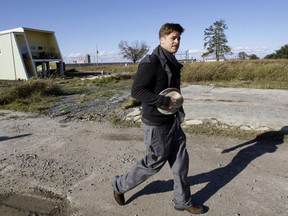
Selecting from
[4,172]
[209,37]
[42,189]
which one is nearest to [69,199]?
[42,189]

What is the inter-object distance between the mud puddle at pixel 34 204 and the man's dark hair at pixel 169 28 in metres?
2.25

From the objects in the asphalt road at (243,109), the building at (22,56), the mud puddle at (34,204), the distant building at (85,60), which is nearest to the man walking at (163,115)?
the mud puddle at (34,204)

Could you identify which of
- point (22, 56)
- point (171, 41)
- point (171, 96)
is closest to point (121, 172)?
point (171, 96)

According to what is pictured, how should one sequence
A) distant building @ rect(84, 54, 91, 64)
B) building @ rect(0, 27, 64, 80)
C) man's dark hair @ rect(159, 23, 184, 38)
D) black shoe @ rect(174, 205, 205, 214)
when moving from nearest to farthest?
1. man's dark hair @ rect(159, 23, 184, 38)
2. black shoe @ rect(174, 205, 205, 214)
3. building @ rect(0, 27, 64, 80)
4. distant building @ rect(84, 54, 91, 64)

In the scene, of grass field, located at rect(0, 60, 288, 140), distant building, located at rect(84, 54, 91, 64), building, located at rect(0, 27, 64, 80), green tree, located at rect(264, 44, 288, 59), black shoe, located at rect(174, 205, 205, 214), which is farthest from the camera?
distant building, located at rect(84, 54, 91, 64)

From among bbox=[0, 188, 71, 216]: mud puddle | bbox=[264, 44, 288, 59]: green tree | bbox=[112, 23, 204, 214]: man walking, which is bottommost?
bbox=[0, 188, 71, 216]: mud puddle

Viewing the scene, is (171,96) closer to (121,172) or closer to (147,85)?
(147,85)

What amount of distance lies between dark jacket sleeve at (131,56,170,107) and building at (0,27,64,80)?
25.6m

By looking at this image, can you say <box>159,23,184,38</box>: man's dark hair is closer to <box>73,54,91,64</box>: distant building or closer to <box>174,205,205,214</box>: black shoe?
<box>174,205,205,214</box>: black shoe

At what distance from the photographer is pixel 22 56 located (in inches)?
1192

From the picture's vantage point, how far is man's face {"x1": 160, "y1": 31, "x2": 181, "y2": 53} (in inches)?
125

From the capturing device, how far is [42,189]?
14.0 feet

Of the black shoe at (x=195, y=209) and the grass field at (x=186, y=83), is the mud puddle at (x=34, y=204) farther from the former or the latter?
the grass field at (x=186, y=83)

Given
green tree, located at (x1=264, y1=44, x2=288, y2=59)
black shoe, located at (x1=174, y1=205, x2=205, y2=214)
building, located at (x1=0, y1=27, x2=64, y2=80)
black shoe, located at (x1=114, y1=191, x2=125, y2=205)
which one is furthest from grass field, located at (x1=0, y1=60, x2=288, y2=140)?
green tree, located at (x1=264, y1=44, x2=288, y2=59)
